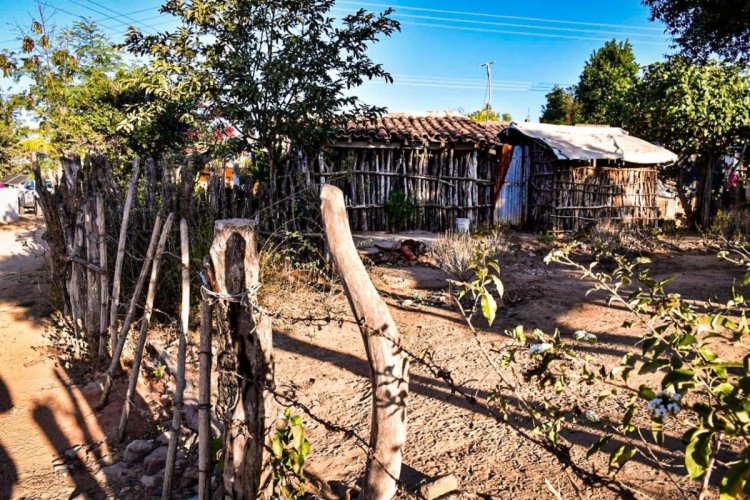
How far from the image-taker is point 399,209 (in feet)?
39.6

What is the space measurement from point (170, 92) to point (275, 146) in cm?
153

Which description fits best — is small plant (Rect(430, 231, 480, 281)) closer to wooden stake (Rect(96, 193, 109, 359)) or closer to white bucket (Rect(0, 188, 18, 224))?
wooden stake (Rect(96, 193, 109, 359))

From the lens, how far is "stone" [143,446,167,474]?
294 cm

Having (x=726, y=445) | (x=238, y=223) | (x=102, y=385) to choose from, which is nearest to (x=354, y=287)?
(x=238, y=223)

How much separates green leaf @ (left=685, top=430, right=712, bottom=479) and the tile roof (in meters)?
9.96

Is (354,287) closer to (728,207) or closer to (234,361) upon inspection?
(234,361)

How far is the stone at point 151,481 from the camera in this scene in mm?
2811

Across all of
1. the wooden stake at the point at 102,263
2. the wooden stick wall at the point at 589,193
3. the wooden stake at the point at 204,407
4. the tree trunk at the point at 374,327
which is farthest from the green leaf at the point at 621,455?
the wooden stick wall at the point at 589,193

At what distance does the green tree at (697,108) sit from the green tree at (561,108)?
900 centimetres

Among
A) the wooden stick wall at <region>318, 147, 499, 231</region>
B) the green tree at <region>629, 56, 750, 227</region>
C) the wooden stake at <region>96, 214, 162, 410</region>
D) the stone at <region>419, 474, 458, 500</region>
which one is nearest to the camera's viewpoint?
the stone at <region>419, 474, 458, 500</region>

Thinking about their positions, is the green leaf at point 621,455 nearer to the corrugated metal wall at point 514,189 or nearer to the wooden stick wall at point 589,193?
the wooden stick wall at point 589,193

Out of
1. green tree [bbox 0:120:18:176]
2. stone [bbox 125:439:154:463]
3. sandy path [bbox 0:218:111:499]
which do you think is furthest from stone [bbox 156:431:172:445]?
green tree [bbox 0:120:18:176]

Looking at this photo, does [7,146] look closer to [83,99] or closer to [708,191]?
[83,99]

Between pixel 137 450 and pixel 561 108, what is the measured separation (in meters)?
24.2
